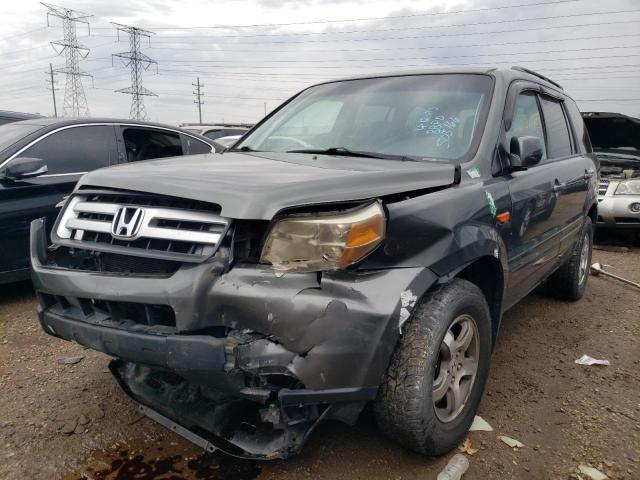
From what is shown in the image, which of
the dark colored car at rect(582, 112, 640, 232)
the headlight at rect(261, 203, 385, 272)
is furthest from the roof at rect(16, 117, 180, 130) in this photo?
the dark colored car at rect(582, 112, 640, 232)

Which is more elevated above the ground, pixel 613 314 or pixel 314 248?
pixel 314 248

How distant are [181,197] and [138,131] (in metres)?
3.72

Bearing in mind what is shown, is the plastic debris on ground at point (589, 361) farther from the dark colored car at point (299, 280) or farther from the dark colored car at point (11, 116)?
the dark colored car at point (11, 116)

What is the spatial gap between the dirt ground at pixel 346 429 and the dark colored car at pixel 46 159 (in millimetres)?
787

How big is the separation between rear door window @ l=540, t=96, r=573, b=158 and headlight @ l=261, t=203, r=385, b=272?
2444 millimetres

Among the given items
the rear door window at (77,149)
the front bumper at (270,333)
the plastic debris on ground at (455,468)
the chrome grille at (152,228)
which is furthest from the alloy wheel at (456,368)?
Result: the rear door window at (77,149)

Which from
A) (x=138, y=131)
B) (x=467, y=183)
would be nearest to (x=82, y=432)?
(x=467, y=183)

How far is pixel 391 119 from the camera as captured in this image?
303 cm

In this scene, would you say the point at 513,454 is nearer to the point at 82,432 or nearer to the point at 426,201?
the point at 426,201

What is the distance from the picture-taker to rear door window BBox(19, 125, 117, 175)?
4.54 m

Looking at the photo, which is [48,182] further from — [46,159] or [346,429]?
[346,429]

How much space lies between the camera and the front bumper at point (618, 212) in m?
7.22

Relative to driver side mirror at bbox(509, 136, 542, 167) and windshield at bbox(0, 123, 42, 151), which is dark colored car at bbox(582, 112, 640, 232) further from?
windshield at bbox(0, 123, 42, 151)

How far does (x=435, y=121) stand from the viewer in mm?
2934
